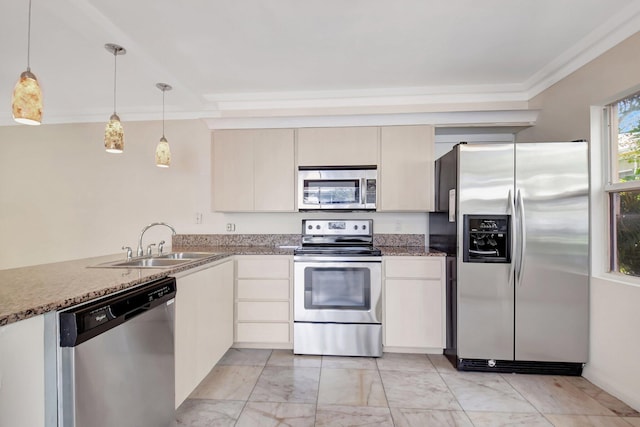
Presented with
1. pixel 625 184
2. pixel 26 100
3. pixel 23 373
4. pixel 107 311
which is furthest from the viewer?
Answer: pixel 625 184

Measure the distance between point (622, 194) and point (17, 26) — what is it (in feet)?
14.1

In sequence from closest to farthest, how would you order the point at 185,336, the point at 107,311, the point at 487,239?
the point at 107,311
the point at 185,336
the point at 487,239

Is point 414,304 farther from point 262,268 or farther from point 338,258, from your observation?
point 262,268

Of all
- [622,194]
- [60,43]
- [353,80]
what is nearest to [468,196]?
[622,194]

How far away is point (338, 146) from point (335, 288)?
1396mm

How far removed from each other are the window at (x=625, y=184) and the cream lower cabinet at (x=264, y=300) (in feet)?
8.26

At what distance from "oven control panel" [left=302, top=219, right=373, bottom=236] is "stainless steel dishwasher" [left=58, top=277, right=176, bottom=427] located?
5.47ft

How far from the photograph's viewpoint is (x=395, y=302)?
2.65 m

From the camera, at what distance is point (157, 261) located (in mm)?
2289

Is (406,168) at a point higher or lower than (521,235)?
higher

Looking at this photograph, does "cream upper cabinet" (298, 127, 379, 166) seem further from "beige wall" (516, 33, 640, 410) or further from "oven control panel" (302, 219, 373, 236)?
"beige wall" (516, 33, 640, 410)

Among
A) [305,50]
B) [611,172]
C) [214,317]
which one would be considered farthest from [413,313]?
[305,50]

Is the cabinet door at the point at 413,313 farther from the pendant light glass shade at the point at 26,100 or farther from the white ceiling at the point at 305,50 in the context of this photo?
the pendant light glass shade at the point at 26,100

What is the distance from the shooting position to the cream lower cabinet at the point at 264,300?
271 centimetres
